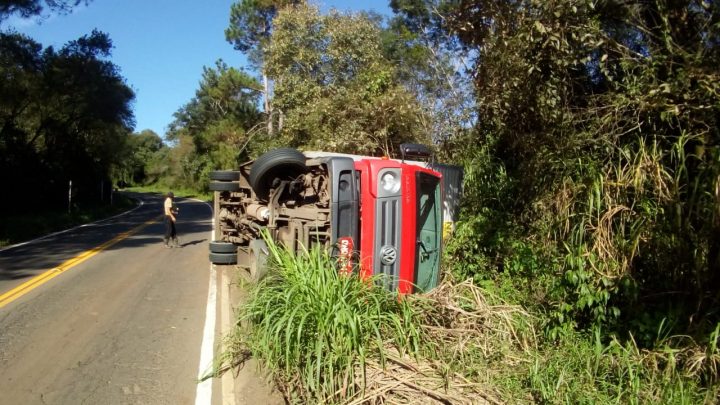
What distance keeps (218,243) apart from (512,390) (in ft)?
26.3

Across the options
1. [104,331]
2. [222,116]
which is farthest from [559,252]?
[222,116]

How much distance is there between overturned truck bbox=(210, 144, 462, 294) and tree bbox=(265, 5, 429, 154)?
22.7 ft

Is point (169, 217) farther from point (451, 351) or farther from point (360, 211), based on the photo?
point (451, 351)

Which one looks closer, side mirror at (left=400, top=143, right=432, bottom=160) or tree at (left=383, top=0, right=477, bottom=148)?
side mirror at (left=400, top=143, right=432, bottom=160)

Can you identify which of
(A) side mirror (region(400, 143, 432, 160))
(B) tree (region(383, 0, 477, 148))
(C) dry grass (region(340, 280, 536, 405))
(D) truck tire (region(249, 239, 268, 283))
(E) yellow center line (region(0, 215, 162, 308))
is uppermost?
(B) tree (region(383, 0, 477, 148))

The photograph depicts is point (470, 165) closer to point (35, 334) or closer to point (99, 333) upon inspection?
point (99, 333)

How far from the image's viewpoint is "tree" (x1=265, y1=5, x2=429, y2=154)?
15.5 meters

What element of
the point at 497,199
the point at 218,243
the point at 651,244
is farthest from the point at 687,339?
the point at 218,243

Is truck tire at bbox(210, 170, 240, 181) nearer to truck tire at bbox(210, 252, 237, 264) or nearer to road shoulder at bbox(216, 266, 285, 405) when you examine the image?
truck tire at bbox(210, 252, 237, 264)

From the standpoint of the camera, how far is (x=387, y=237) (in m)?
6.30

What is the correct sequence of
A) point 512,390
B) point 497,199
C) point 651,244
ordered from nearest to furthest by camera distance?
point 512,390, point 651,244, point 497,199

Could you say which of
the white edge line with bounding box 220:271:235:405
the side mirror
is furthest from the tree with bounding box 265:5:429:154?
the white edge line with bounding box 220:271:235:405

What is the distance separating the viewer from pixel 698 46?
5.29 metres

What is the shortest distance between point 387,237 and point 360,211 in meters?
0.46
